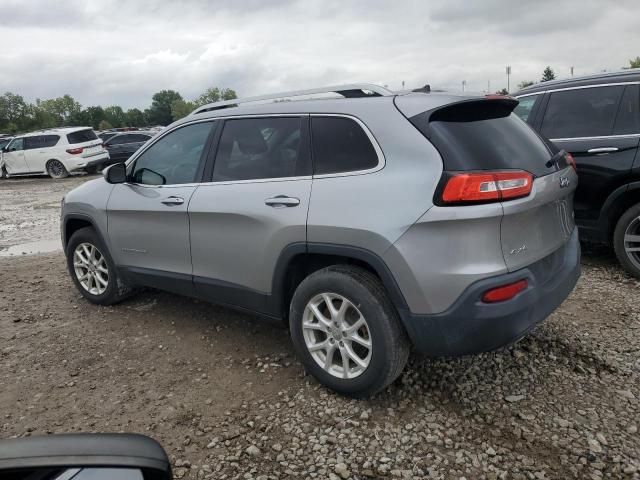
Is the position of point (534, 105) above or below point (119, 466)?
above

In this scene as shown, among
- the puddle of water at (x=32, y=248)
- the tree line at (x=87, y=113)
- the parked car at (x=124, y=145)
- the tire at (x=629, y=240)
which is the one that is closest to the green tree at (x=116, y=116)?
the tree line at (x=87, y=113)

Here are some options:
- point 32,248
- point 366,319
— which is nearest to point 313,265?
point 366,319

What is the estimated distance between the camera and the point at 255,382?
3416 millimetres

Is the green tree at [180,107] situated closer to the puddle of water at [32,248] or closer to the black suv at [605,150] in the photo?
the puddle of water at [32,248]

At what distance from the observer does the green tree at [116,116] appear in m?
118

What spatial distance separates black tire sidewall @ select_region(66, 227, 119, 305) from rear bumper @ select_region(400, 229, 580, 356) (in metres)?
2.93

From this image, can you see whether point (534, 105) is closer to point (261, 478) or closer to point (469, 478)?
point (469, 478)

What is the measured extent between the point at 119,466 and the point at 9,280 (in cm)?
542

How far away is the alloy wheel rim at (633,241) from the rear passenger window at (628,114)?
0.79m

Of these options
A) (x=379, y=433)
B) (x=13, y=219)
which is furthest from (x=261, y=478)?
(x=13, y=219)

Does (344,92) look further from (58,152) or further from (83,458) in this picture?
(58,152)

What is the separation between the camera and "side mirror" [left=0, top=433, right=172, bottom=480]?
1.33 meters

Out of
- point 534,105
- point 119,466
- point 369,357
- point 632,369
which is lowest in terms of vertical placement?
point 632,369

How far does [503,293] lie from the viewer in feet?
8.50
